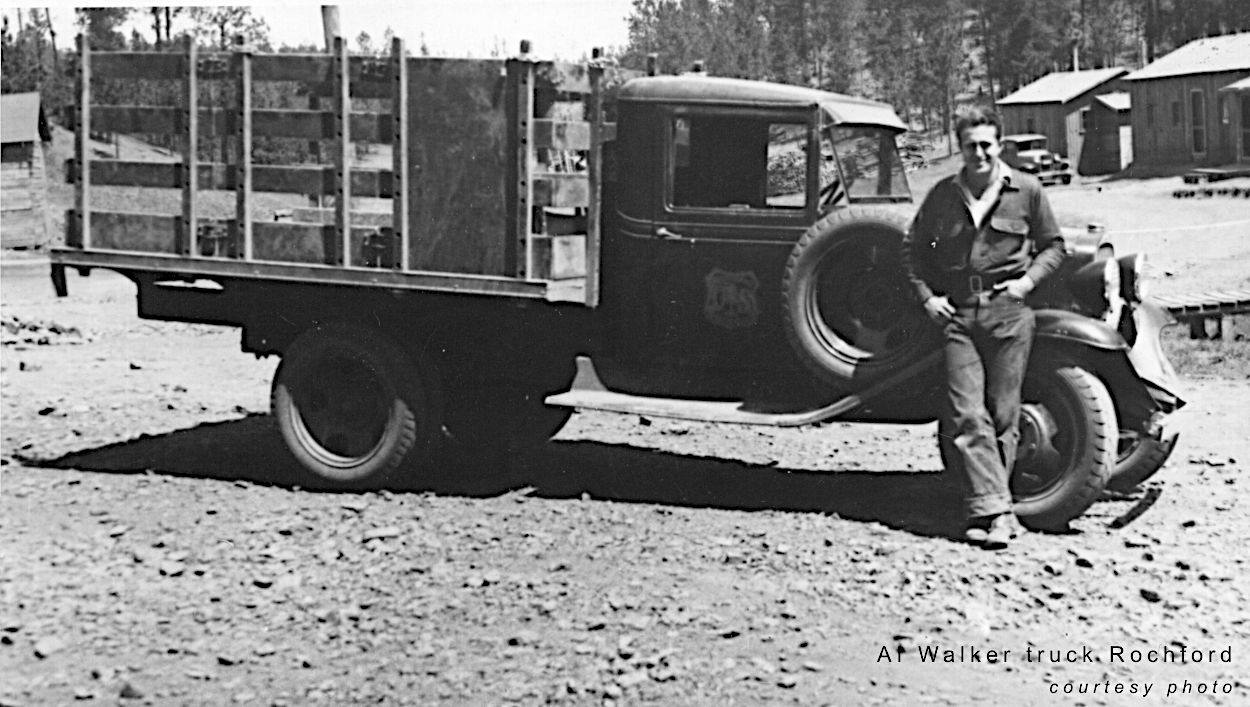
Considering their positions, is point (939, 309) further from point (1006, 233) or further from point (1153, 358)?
point (1153, 358)

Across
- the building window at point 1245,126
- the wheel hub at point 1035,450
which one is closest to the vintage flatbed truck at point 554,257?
the wheel hub at point 1035,450

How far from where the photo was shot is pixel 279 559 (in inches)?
226

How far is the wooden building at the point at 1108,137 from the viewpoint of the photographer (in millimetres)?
23359

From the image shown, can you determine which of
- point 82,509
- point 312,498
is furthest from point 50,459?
point 312,498

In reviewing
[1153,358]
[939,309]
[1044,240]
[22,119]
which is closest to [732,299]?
[939,309]

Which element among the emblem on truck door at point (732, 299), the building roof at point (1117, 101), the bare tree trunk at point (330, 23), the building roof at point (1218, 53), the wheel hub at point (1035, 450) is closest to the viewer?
the wheel hub at point (1035, 450)

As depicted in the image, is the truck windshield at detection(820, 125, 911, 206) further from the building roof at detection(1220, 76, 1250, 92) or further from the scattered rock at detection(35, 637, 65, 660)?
the building roof at detection(1220, 76, 1250, 92)

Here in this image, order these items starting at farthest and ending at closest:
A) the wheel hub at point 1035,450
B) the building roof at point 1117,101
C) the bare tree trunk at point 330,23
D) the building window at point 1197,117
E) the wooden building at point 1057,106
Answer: the wooden building at point 1057,106
the building roof at point 1117,101
the building window at point 1197,117
the bare tree trunk at point 330,23
the wheel hub at point 1035,450

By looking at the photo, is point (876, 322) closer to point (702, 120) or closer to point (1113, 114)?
point (702, 120)

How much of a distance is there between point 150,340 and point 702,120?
781 cm

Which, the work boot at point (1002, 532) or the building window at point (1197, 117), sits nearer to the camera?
the work boot at point (1002, 532)

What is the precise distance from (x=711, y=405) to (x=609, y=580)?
1.37 metres

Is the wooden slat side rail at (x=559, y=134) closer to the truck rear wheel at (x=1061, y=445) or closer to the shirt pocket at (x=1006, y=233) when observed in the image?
the shirt pocket at (x=1006, y=233)

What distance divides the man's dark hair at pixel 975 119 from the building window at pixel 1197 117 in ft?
28.8
